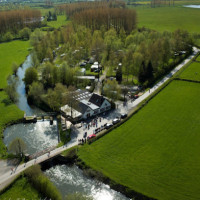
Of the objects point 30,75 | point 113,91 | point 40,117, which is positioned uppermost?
point 30,75

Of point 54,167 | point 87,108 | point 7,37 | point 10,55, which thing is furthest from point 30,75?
point 7,37

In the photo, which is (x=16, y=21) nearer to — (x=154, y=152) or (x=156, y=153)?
(x=154, y=152)

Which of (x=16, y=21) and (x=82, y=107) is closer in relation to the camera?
(x=82, y=107)

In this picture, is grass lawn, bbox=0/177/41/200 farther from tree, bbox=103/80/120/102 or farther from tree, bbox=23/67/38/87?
tree, bbox=23/67/38/87

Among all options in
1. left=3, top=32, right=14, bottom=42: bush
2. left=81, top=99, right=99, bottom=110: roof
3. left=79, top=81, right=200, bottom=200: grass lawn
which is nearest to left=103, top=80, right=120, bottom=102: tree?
left=81, top=99, right=99, bottom=110: roof

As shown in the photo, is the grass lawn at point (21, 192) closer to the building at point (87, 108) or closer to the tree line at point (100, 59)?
the building at point (87, 108)

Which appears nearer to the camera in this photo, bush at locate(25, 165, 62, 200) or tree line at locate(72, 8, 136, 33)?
bush at locate(25, 165, 62, 200)

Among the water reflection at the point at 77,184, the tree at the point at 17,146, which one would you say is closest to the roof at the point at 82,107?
the water reflection at the point at 77,184

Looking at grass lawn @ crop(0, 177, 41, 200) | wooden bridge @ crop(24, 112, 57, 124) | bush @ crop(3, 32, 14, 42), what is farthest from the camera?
bush @ crop(3, 32, 14, 42)
